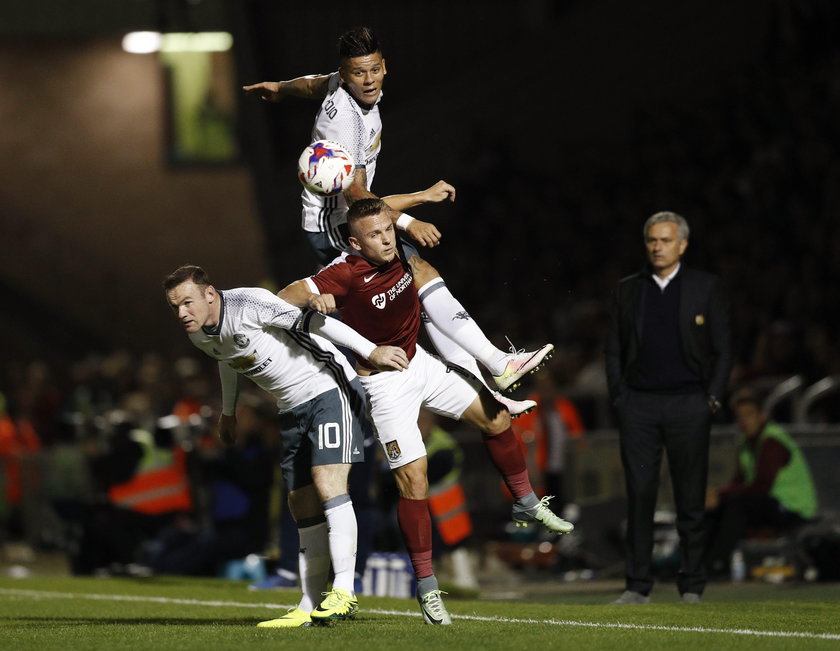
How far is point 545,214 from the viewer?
1956 cm

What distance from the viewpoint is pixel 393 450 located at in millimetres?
7660

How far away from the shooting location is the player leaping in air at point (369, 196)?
8062 mm

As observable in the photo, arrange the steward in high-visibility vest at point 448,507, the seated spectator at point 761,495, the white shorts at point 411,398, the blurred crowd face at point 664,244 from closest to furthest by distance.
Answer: the white shorts at point 411,398 → the blurred crowd face at point 664,244 → the seated spectator at point 761,495 → the steward in high-visibility vest at point 448,507

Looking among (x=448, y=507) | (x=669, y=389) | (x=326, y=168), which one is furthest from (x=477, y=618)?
(x=448, y=507)

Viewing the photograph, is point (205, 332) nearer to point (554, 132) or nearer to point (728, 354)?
point (728, 354)

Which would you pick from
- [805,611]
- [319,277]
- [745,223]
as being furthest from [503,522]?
[319,277]

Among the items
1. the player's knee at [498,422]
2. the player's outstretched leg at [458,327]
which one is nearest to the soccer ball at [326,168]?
the player's outstretched leg at [458,327]

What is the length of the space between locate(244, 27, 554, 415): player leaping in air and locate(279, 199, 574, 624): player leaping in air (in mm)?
154

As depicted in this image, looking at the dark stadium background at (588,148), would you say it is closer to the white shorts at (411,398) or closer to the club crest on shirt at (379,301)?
A: the club crest on shirt at (379,301)

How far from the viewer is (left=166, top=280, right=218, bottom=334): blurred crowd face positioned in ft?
24.7

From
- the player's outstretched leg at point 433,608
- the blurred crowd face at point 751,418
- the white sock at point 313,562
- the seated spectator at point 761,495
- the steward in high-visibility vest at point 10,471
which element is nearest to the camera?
the player's outstretched leg at point 433,608

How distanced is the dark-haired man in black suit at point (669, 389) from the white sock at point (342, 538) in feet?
8.13

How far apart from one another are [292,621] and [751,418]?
5.05m

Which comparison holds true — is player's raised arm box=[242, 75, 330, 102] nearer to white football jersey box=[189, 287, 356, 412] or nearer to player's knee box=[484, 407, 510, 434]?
white football jersey box=[189, 287, 356, 412]
